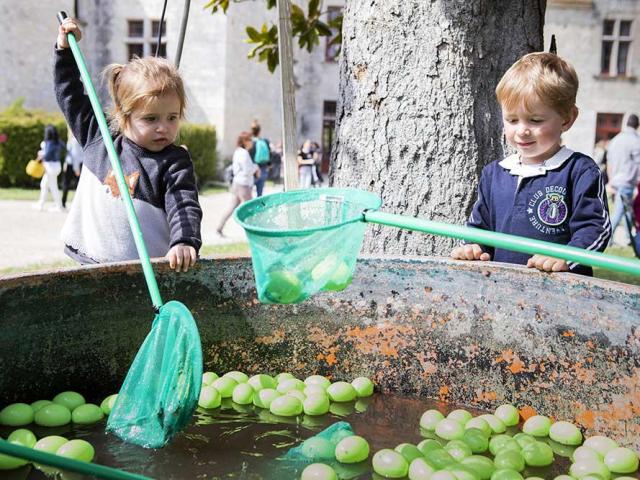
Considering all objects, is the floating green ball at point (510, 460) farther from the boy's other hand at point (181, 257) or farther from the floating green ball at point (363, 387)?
the boy's other hand at point (181, 257)

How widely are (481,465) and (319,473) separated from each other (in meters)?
0.43

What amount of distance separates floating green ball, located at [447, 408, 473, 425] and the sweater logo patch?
63cm

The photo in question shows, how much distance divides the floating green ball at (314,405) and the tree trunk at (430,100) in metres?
0.90

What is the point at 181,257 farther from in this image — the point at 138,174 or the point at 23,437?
the point at 23,437

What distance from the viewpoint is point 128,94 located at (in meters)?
2.82

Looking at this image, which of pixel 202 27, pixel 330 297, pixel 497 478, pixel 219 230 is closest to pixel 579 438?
pixel 497 478

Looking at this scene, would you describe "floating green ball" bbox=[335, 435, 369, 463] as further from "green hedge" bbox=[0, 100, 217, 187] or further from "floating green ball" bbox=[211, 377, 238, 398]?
"green hedge" bbox=[0, 100, 217, 187]

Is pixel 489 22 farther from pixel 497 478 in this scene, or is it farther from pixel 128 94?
pixel 497 478

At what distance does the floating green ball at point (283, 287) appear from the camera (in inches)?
79.8

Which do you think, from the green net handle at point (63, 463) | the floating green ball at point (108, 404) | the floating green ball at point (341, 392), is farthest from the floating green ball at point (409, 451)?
the green net handle at point (63, 463)

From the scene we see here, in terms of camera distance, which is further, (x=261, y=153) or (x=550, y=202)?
(x=261, y=153)

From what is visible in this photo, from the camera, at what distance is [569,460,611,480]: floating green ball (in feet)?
6.92

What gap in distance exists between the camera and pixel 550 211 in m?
2.56

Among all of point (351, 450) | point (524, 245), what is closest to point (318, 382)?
point (351, 450)
